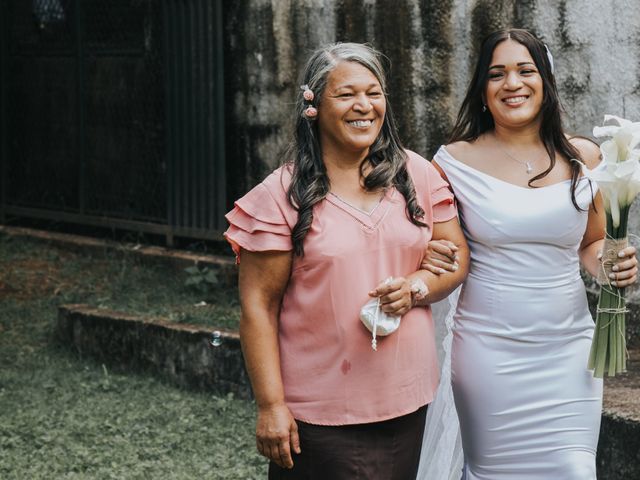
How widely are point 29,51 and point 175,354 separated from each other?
438cm

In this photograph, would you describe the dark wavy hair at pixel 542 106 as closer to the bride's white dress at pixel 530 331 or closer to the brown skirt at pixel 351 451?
the bride's white dress at pixel 530 331

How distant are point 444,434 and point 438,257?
3.58ft

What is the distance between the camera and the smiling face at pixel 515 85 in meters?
4.47

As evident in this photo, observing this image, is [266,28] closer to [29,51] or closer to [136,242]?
[136,242]

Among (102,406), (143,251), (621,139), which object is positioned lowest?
(102,406)

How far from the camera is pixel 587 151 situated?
4629mm

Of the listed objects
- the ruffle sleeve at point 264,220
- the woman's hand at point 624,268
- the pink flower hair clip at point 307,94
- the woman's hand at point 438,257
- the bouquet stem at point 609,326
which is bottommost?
the bouquet stem at point 609,326

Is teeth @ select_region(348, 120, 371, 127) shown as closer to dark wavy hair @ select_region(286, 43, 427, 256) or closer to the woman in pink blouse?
the woman in pink blouse

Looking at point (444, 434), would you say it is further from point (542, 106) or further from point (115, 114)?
point (115, 114)

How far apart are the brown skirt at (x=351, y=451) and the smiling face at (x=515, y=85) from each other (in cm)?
116

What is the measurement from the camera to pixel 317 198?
388cm

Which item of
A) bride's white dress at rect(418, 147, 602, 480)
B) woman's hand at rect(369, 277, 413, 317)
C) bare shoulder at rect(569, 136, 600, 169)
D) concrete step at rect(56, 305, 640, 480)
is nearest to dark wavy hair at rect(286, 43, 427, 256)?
woman's hand at rect(369, 277, 413, 317)

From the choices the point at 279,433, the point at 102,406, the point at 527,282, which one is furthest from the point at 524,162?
the point at 102,406

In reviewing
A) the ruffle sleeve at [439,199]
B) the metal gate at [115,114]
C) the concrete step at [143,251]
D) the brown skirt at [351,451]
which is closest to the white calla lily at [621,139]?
the ruffle sleeve at [439,199]
